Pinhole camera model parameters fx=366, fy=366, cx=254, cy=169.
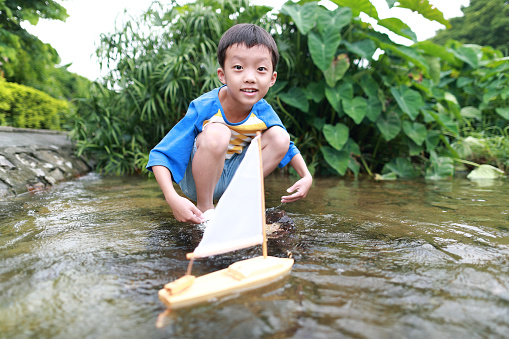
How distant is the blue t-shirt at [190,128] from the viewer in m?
1.40

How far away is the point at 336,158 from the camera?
3.99 meters

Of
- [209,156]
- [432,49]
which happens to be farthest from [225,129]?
[432,49]

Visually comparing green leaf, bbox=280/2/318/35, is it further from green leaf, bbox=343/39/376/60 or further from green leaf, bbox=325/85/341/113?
green leaf, bbox=325/85/341/113

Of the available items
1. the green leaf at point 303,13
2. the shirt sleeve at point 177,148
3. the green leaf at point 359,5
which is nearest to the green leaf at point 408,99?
the green leaf at point 359,5

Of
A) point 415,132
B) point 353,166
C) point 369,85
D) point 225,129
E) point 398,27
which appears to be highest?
point 398,27

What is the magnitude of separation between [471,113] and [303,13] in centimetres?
343

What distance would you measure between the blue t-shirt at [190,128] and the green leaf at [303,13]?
2.48 meters

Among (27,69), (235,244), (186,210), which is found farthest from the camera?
(27,69)

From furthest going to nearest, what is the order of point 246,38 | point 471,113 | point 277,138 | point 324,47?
point 471,113
point 324,47
point 277,138
point 246,38

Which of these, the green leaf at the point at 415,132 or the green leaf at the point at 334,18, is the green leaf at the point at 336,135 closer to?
the green leaf at the point at 415,132

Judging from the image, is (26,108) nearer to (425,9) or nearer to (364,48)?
(364,48)

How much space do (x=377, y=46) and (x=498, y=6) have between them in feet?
45.9

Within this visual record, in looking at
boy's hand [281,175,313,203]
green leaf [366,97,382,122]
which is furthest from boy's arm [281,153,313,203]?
green leaf [366,97,382,122]

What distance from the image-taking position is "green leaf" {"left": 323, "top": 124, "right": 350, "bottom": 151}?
3.85 meters
